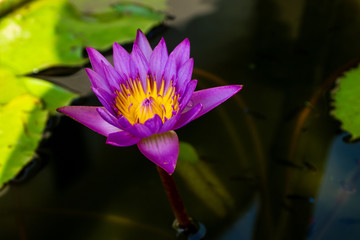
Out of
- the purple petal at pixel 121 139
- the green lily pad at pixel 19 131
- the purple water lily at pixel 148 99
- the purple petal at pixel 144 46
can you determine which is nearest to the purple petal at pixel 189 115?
the purple water lily at pixel 148 99

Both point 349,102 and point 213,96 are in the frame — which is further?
point 349,102

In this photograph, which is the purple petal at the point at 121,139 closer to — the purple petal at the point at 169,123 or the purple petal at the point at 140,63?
the purple petal at the point at 169,123

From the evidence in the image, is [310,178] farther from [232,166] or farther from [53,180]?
[53,180]

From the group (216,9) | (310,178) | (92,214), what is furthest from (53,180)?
(216,9)


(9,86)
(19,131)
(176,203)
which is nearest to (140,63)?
(176,203)

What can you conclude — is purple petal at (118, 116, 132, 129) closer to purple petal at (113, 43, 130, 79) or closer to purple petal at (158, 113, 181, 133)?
purple petal at (158, 113, 181, 133)

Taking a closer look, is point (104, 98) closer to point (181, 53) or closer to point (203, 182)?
point (181, 53)

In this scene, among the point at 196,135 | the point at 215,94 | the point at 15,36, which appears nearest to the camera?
the point at 215,94
